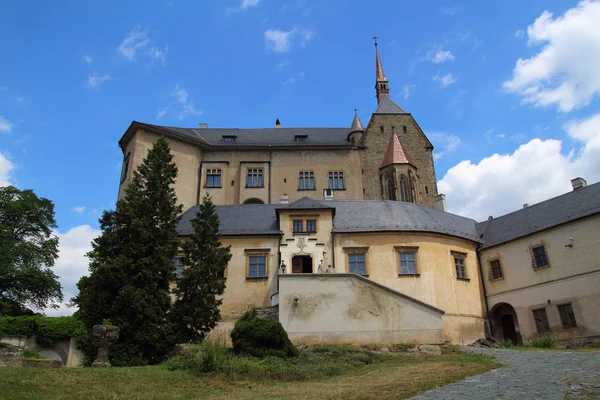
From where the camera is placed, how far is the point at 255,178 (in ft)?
143

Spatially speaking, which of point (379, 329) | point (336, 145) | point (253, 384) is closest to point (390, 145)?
point (336, 145)

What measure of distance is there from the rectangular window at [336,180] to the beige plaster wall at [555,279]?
1665 centimetres

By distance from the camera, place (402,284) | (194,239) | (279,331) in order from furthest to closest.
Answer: (402,284) < (194,239) < (279,331)

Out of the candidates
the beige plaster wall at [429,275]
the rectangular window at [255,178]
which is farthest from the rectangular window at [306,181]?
the beige plaster wall at [429,275]

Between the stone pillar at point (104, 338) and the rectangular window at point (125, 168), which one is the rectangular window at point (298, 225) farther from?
the rectangular window at point (125, 168)

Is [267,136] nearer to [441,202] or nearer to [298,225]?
[441,202]

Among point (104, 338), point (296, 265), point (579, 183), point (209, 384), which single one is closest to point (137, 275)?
point (104, 338)

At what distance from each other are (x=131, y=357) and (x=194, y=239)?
6105mm

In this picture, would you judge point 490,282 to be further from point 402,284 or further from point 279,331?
point 279,331

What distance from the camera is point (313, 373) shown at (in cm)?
1555

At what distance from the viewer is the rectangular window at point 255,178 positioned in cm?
4319

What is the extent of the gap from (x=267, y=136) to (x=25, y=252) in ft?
76.1

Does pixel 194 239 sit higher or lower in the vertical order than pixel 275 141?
lower

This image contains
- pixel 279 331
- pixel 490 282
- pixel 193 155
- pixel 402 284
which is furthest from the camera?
pixel 193 155
